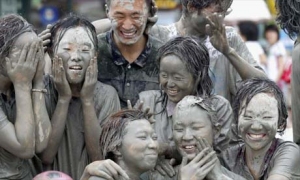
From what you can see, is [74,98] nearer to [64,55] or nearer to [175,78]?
[64,55]

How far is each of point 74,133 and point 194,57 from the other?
34.0 inches

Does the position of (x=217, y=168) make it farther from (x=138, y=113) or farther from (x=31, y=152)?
(x=31, y=152)

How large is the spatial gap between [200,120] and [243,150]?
40 centimetres

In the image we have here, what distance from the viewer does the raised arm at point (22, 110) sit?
602 centimetres

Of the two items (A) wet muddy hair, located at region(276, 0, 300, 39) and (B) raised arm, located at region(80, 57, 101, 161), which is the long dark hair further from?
(A) wet muddy hair, located at region(276, 0, 300, 39)

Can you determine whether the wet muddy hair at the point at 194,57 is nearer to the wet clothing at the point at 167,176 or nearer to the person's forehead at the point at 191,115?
the person's forehead at the point at 191,115

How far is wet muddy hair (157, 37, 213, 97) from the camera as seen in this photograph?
632 cm

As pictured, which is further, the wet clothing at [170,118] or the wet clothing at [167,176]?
the wet clothing at [170,118]

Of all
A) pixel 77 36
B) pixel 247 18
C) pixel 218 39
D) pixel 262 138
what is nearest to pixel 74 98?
pixel 77 36

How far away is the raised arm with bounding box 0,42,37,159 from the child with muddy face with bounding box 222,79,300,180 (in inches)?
45.9

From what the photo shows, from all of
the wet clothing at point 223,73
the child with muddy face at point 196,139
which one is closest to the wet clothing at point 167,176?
the child with muddy face at point 196,139

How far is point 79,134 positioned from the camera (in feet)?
21.2

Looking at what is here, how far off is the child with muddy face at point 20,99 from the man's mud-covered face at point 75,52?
19 centimetres

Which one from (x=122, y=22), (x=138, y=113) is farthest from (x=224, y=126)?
(x=122, y=22)
